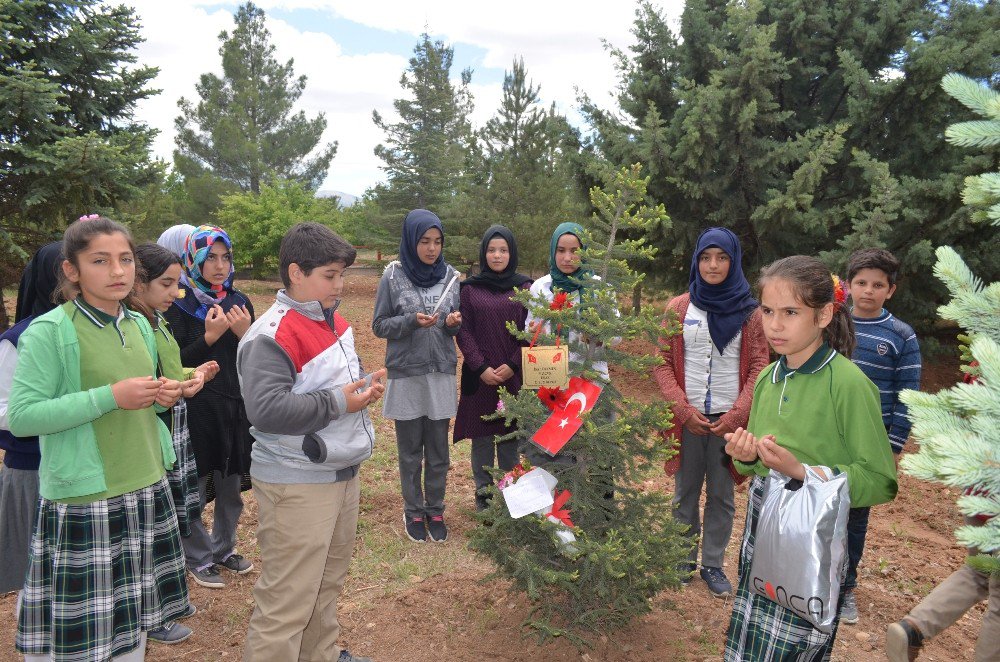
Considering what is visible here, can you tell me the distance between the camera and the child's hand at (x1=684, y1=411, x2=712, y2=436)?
12.7 feet

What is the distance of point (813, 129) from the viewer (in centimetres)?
824

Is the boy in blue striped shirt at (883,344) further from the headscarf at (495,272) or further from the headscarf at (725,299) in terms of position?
the headscarf at (495,272)

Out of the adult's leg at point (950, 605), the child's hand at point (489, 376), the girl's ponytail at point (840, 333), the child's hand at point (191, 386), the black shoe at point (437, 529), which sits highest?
the girl's ponytail at point (840, 333)

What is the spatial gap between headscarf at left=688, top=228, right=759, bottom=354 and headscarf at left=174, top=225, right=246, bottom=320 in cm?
291

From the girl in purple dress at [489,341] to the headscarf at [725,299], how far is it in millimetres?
1349

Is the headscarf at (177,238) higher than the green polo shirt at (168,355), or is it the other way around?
the headscarf at (177,238)

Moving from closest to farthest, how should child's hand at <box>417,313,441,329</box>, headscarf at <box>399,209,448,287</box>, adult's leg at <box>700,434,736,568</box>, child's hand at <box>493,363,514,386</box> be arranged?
adult's leg at <box>700,434,736,568</box> → child's hand at <box>417,313,441,329</box> → headscarf at <box>399,209,448,287</box> → child's hand at <box>493,363,514,386</box>

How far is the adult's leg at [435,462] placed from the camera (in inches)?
185

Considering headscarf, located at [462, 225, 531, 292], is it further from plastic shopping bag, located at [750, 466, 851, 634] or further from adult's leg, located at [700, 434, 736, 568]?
plastic shopping bag, located at [750, 466, 851, 634]

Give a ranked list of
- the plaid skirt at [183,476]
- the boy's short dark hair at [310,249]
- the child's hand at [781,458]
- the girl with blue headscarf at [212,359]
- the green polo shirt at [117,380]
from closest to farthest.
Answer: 1. the child's hand at [781,458]
2. the green polo shirt at [117,380]
3. the boy's short dark hair at [310,249]
4. the plaid skirt at [183,476]
5. the girl with blue headscarf at [212,359]

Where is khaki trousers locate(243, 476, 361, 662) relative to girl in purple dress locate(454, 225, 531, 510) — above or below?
below

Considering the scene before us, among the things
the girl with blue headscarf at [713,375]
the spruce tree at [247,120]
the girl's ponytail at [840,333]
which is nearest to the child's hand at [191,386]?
the girl with blue headscarf at [713,375]

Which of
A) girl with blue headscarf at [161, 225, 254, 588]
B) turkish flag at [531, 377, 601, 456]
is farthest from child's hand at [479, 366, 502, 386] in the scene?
girl with blue headscarf at [161, 225, 254, 588]

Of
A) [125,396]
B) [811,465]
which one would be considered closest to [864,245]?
[811,465]
